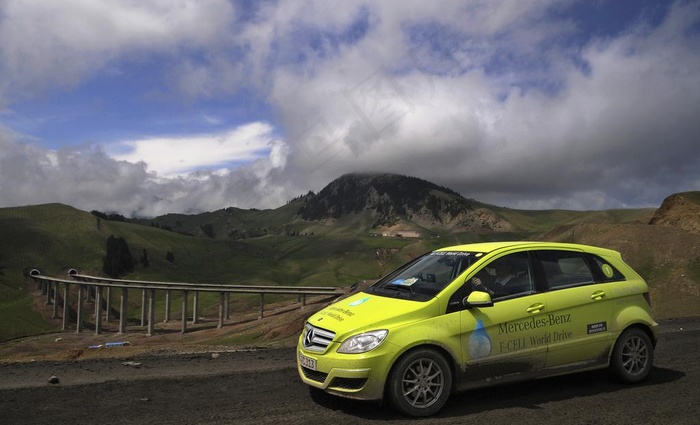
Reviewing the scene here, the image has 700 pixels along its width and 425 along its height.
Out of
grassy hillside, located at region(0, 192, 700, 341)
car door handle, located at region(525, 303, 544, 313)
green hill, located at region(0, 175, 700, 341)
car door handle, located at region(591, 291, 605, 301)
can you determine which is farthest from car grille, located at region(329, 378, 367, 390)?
grassy hillside, located at region(0, 192, 700, 341)

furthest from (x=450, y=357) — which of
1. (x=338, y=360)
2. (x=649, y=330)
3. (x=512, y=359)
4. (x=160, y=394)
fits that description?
(x=160, y=394)

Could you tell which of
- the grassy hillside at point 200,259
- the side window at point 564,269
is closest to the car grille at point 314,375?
the side window at point 564,269

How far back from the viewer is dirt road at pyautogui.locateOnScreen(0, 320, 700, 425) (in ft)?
19.7

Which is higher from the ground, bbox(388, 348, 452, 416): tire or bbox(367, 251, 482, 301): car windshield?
bbox(367, 251, 482, 301): car windshield

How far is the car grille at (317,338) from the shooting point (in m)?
6.16

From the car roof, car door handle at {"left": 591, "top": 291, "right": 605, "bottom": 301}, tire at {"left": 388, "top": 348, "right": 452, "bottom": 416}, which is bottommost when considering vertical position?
tire at {"left": 388, "top": 348, "right": 452, "bottom": 416}

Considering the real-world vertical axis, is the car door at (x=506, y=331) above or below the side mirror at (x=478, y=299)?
below

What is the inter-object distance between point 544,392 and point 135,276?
132813 mm

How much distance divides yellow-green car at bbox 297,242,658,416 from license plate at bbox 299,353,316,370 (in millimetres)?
23

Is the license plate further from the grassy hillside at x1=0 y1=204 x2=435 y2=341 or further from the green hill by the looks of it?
the grassy hillside at x1=0 y1=204 x2=435 y2=341

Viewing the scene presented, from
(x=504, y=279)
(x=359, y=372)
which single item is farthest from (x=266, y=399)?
(x=504, y=279)

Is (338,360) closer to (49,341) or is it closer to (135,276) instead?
(49,341)

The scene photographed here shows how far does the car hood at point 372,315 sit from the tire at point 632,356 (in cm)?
298

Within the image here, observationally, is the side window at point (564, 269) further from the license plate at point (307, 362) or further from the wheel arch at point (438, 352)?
the license plate at point (307, 362)
